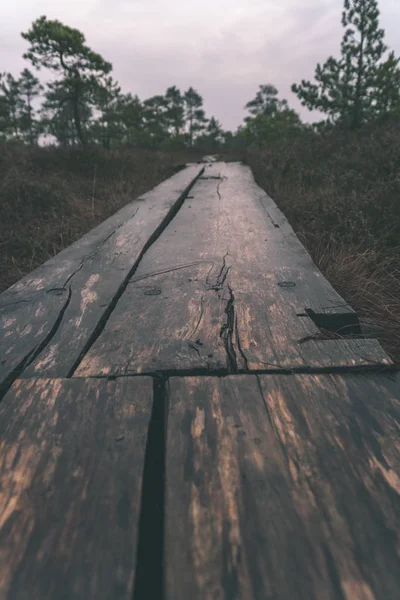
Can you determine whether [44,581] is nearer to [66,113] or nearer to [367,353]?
[367,353]

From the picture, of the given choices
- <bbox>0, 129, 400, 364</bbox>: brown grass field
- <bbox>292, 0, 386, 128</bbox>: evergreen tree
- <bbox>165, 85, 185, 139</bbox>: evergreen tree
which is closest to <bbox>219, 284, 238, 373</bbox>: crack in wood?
<bbox>0, 129, 400, 364</bbox>: brown grass field

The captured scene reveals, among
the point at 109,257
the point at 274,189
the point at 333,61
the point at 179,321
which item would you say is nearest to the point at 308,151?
the point at 274,189

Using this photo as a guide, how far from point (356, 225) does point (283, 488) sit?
8.37ft

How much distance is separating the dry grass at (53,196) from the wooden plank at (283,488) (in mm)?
2020

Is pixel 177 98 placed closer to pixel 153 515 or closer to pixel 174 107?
pixel 174 107

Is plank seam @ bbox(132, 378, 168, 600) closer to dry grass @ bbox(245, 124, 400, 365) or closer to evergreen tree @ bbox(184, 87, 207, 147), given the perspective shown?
dry grass @ bbox(245, 124, 400, 365)

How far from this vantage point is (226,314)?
3.94 feet

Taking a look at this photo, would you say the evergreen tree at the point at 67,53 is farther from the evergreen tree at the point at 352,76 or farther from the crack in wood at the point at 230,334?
the crack in wood at the point at 230,334

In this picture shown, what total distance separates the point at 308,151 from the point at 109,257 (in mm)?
6562

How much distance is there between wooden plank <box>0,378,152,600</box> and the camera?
1.57ft

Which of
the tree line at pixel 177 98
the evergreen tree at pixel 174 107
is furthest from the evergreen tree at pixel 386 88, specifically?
the evergreen tree at pixel 174 107

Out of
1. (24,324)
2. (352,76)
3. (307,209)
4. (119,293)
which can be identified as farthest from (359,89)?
(24,324)

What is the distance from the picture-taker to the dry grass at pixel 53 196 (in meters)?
2.93

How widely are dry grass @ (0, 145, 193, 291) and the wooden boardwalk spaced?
1553mm
